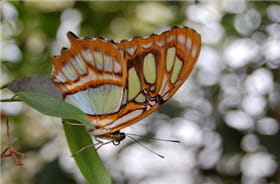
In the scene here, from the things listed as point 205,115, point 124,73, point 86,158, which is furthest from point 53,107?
point 205,115

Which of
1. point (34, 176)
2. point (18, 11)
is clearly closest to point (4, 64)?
point (18, 11)

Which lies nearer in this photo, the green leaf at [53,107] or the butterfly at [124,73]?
the green leaf at [53,107]

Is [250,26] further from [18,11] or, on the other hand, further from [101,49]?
[101,49]

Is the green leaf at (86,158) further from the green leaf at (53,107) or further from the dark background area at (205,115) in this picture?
the dark background area at (205,115)

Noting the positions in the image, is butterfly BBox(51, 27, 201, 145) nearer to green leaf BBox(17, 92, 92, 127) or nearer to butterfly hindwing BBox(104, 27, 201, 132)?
butterfly hindwing BBox(104, 27, 201, 132)

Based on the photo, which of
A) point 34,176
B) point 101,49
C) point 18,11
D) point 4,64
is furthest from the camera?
point 34,176

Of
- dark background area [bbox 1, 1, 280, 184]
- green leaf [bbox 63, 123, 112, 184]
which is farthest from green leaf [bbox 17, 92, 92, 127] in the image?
dark background area [bbox 1, 1, 280, 184]

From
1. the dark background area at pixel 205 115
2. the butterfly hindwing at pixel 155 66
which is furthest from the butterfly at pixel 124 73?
the dark background area at pixel 205 115
